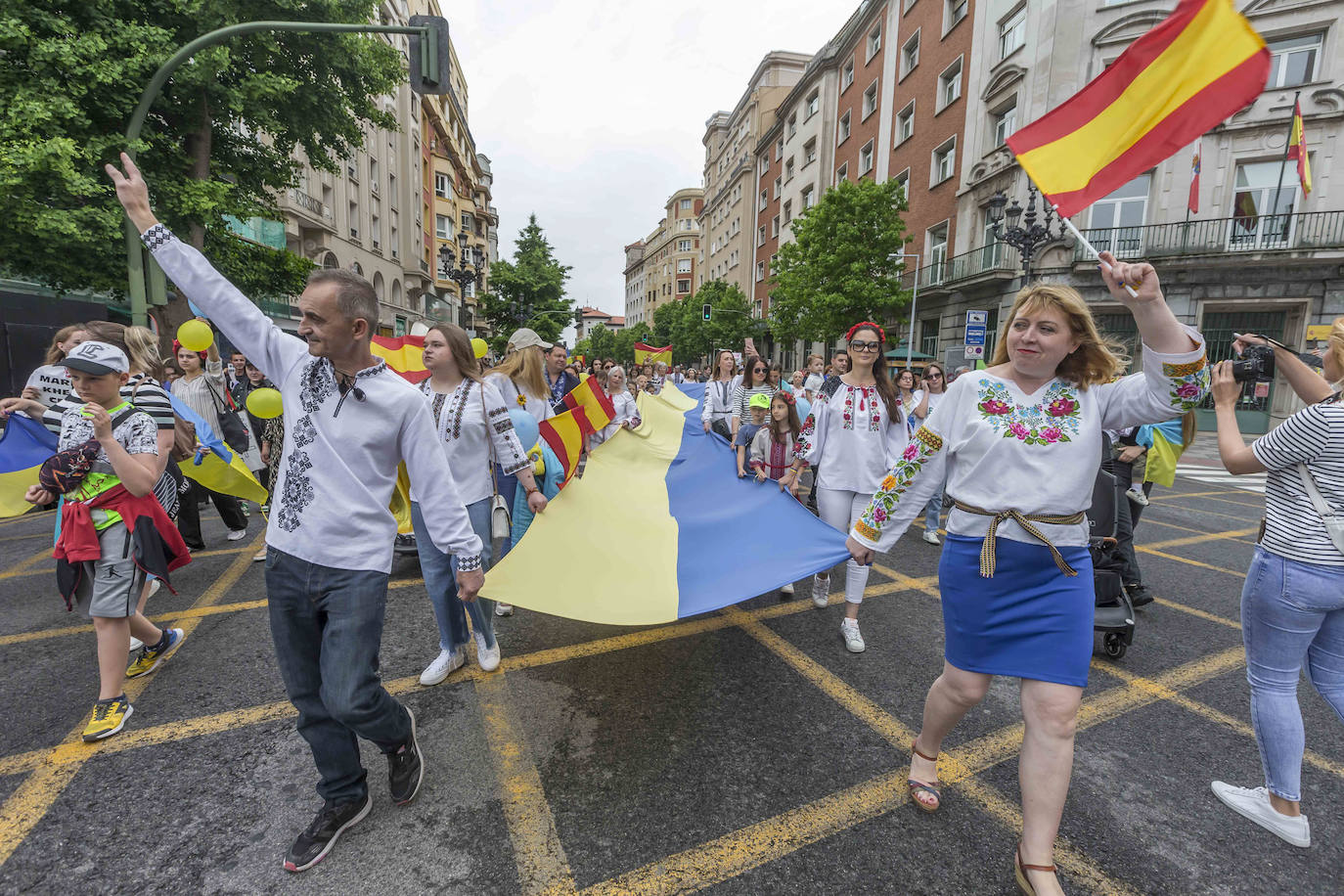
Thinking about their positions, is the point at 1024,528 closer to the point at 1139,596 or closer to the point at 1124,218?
the point at 1139,596

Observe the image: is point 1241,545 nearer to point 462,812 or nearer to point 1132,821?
point 1132,821

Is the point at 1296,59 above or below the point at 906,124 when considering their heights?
below

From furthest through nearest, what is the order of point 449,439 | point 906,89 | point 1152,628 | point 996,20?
point 906,89
point 996,20
point 1152,628
point 449,439

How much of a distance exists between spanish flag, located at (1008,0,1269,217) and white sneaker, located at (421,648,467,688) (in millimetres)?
3882

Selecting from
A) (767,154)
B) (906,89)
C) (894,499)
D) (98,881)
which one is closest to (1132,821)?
(894,499)

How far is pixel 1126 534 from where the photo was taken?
4.86 metres

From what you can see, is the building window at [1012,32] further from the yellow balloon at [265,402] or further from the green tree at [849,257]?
the yellow balloon at [265,402]

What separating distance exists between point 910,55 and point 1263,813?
33885 mm

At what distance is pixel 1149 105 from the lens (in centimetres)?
255

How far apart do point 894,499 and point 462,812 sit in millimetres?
2232

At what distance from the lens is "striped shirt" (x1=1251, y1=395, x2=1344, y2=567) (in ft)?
7.54

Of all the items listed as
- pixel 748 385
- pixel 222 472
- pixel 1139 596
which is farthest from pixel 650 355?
pixel 1139 596

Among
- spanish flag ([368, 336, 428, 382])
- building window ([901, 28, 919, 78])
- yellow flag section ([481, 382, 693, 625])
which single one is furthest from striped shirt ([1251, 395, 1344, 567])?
building window ([901, 28, 919, 78])

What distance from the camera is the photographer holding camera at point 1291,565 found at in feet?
7.61
